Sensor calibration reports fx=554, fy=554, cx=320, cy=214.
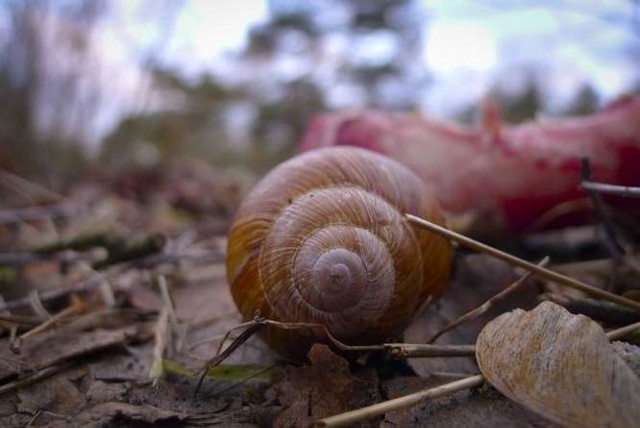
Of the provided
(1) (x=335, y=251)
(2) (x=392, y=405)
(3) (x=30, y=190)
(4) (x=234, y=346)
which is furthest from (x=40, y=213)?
(2) (x=392, y=405)

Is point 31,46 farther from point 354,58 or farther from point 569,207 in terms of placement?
point 354,58

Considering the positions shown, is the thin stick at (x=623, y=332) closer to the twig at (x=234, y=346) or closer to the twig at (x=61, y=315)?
the twig at (x=234, y=346)

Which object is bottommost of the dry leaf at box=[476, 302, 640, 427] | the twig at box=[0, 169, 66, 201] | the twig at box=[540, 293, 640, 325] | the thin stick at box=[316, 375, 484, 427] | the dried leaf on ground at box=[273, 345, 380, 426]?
the twig at box=[0, 169, 66, 201]

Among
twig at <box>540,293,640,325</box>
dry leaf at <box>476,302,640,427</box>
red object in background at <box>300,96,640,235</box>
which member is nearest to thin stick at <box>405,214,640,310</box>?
→ twig at <box>540,293,640,325</box>

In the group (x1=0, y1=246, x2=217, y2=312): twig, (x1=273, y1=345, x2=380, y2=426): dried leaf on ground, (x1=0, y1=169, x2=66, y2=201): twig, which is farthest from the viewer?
(x1=0, y1=169, x2=66, y2=201): twig

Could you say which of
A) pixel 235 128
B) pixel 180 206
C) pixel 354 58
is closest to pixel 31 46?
pixel 180 206

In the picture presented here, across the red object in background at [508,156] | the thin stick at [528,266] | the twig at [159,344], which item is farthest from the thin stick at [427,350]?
the red object in background at [508,156]

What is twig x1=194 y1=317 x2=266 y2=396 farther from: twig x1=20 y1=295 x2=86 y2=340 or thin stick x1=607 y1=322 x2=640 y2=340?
thin stick x1=607 y1=322 x2=640 y2=340
